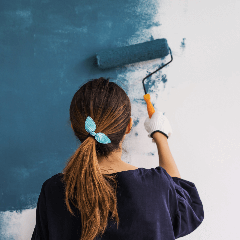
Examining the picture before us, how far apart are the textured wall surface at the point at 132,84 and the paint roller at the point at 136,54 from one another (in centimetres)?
5

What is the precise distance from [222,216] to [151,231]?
1.91 feet

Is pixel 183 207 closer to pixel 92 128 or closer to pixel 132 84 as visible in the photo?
pixel 92 128

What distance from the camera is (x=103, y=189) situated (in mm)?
538

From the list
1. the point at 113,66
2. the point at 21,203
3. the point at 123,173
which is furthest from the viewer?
the point at 21,203

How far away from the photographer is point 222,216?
990mm

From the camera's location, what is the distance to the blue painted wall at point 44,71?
0.92 meters

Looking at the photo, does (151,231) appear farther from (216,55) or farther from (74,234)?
(216,55)

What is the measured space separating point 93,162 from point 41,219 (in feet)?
0.84

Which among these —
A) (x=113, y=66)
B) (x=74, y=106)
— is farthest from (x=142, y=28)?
(x=74, y=106)

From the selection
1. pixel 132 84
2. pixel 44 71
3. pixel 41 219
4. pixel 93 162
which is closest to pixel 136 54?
pixel 132 84

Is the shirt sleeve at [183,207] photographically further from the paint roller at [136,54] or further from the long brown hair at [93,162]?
the paint roller at [136,54]

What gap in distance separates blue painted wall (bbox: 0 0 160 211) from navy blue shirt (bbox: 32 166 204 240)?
416 mm

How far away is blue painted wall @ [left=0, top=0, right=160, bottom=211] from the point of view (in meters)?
0.92

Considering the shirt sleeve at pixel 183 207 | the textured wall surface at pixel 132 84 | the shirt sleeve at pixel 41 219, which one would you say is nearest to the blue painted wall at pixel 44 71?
the textured wall surface at pixel 132 84
